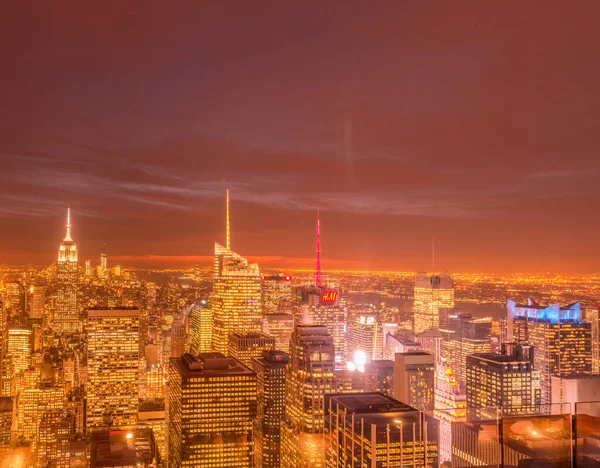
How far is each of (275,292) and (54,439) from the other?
1305cm

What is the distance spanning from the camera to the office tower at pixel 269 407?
10865 millimetres

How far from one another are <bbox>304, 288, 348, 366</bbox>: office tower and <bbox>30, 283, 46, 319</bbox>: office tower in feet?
24.6

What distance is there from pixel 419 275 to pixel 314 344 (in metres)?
3.49

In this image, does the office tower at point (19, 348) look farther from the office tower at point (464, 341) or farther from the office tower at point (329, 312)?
the office tower at point (464, 341)

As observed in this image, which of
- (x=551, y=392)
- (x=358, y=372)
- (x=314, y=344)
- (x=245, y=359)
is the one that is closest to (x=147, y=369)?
(x=245, y=359)

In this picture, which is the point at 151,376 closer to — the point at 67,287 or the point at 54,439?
the point at 67,287

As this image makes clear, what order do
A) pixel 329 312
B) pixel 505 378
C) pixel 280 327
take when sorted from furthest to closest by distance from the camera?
pixel 280 327 → pixel 329 312 → pixel 505 378

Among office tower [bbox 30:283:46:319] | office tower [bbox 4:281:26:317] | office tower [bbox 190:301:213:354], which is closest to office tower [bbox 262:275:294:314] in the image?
office tower [bbox 190:301:213:354]

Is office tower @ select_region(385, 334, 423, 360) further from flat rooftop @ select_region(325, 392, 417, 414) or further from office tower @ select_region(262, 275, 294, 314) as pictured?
flat rooftop @ select_region(325, 392, 417, 414)

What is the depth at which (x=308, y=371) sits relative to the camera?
1530cm

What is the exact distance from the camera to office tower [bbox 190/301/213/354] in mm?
20578

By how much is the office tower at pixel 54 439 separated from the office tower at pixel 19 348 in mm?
5415

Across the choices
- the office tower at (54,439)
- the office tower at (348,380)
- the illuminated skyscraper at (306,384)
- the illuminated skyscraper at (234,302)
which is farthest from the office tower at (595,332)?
the office tower at (54,439)

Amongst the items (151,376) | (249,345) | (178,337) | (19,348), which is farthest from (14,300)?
(249,345)
